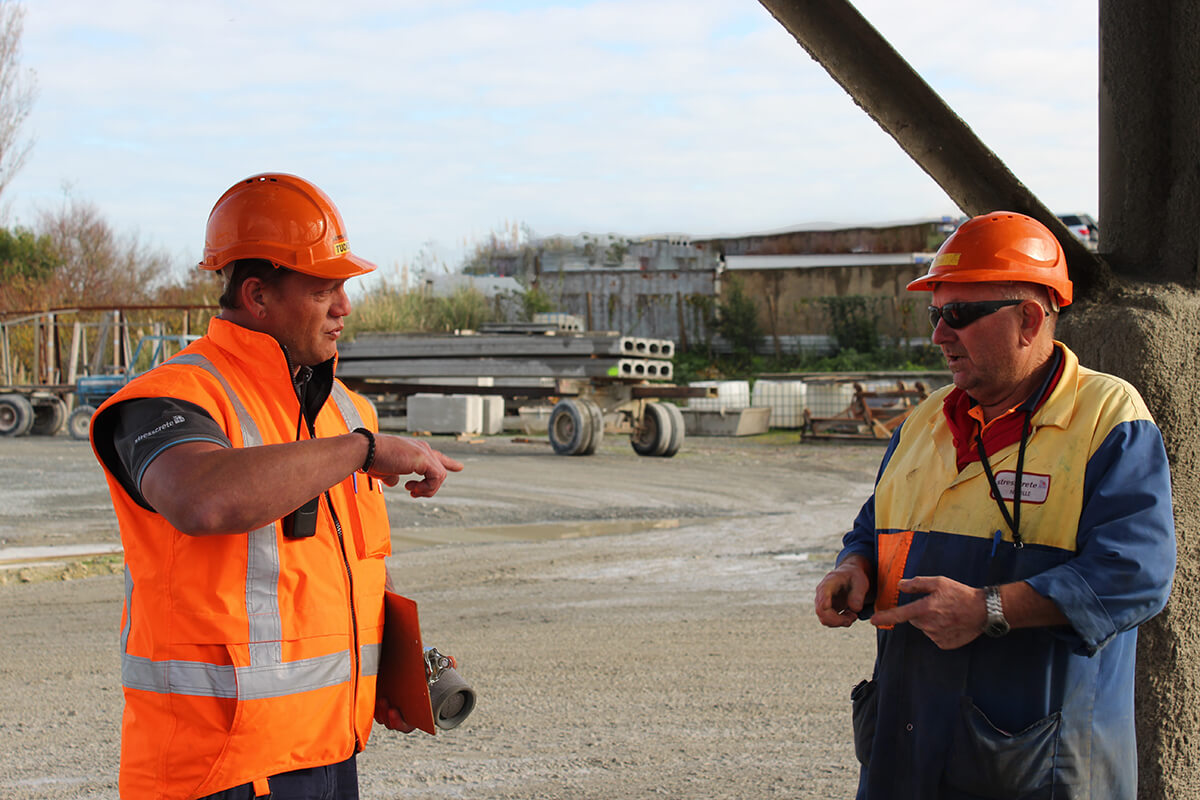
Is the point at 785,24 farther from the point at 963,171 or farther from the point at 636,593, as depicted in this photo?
the point at 636,593

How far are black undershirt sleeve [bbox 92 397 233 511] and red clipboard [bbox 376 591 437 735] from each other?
64 cm

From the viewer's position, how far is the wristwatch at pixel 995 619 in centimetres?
211

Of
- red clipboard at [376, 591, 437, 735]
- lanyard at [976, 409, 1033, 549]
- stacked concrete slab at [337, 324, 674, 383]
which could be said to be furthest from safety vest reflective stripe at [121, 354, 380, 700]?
stacked concrete slab at [337, 324, 674, 383]

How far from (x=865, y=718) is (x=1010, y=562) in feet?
1.74

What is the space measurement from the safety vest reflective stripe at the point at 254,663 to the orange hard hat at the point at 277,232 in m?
0.30

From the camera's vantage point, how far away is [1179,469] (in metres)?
2.82

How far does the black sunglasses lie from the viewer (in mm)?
2418

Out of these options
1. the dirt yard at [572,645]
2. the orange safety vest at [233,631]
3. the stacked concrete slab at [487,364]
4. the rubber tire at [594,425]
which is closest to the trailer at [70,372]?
the stacked concrete slab at [487,364]

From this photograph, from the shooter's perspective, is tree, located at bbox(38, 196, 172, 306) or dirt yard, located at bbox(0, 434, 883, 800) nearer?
dirt yard, located at bbox(0, 434, 883, 800)

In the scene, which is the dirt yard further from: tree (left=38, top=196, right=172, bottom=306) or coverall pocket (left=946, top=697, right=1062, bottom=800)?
tree (left=38, top=196, right=172, bottom=306)

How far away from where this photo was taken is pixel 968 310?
243 cm

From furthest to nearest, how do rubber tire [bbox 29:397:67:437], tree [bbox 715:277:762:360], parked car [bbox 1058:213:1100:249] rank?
tree [bbox 715:277:762:360]
parked car [bbox 1058:213:1100:249]
rubber tire [bbox 29:397:67:437]

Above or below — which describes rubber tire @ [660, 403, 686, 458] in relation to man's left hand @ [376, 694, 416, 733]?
below

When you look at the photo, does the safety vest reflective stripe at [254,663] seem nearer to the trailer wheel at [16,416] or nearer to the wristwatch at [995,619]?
the wristwatch at [995,619]
